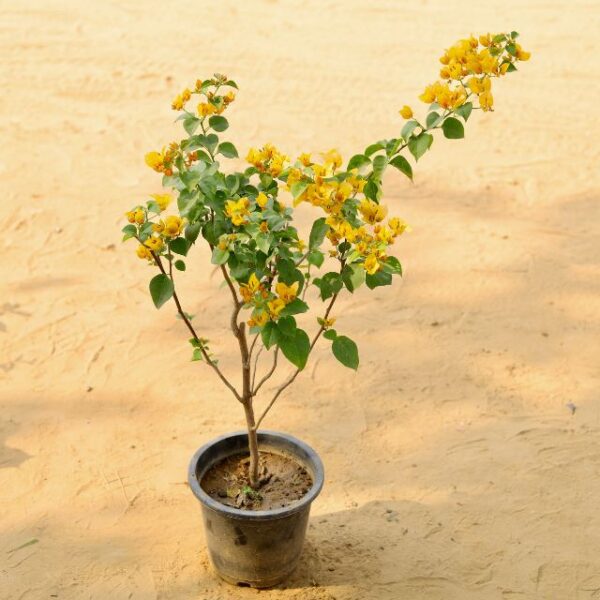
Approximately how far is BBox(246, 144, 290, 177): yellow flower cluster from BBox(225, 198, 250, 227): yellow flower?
18 cm

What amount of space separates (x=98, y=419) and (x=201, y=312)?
3.03 feet

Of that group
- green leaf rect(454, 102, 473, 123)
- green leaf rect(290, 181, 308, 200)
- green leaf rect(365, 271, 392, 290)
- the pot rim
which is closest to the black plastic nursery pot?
the pot rim

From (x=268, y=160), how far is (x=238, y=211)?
0.27 m

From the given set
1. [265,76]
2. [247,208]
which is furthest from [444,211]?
[247,208]

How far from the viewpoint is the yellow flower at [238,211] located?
7.52 ft

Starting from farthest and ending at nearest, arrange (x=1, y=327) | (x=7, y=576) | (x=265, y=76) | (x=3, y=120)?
(x=265, y=76) → (x=3, y=120) → (x=1, y=327) → (x=7, y=576)

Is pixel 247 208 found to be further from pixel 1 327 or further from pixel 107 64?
pixel 107 64

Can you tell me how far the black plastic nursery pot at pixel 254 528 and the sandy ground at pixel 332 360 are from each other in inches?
3.6

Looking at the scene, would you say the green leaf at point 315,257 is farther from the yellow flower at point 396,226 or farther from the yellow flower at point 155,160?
the yellow flower at point 155,160

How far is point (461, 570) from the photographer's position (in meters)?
3.11

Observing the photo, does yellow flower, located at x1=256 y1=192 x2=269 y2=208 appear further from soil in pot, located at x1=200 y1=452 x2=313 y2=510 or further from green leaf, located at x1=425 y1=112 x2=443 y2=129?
soil in pot, located at x1=200 y1=452 x2=313 y2=510

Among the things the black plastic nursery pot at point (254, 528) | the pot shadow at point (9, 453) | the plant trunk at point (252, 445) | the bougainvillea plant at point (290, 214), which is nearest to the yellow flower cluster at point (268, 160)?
the bougainvillea plant at point (290, 214)

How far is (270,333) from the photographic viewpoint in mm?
2342

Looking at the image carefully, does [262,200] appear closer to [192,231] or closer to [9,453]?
[192,231]
